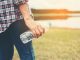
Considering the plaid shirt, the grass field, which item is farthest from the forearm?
the grass field

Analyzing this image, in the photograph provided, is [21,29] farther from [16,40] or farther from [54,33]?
[54,33]

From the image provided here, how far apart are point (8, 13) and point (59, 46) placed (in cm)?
350

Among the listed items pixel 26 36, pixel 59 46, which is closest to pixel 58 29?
pixel 59 46

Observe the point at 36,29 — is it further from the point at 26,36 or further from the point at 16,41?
the point at 16,41

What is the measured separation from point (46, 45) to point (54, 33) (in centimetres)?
129

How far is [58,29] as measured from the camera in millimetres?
8000

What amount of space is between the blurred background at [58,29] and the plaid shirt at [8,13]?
8.53 ft

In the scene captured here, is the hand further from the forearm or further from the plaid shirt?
the plaid shirt

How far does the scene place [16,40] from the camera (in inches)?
105

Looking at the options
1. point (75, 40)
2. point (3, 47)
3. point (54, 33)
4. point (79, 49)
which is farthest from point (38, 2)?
point (3, 47)

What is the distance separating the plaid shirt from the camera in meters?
2.57

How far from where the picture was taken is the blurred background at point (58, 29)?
18.1 feet

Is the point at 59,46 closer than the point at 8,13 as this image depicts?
No

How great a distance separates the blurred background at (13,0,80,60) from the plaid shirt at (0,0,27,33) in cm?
260
